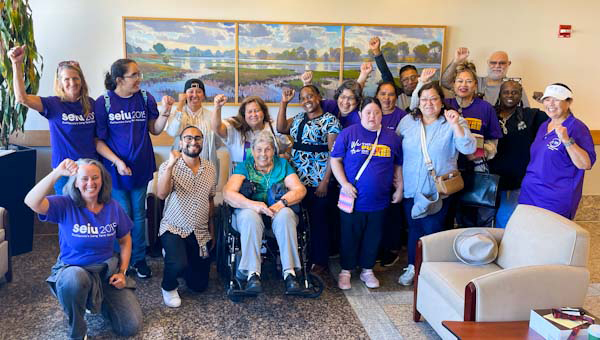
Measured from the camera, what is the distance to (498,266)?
2.67 metres

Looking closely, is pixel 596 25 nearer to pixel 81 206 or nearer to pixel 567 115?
pixel 567 115

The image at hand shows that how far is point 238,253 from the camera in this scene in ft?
9.78

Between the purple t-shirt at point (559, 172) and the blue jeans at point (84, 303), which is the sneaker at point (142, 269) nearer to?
the blue jeans at point (84, 303)

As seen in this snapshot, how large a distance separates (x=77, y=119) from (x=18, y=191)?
3.57 feet

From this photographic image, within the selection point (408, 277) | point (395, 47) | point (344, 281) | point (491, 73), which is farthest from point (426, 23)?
point (344, 281)

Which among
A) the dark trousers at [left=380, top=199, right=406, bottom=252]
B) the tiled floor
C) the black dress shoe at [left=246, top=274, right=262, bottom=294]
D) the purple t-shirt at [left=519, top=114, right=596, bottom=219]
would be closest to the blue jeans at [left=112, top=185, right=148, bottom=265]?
the tiled floor

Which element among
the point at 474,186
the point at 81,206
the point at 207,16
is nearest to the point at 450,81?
the point at 474,186

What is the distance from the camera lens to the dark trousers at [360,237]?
312 cm

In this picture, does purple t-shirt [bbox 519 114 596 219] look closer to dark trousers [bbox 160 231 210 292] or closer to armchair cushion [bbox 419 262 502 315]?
armchair cushion [bbox 419 262 502 315]

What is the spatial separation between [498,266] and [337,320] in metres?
0.98

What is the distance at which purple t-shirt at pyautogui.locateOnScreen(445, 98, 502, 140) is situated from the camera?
322cm

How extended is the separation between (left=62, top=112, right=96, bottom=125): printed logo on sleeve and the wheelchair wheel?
5.70ft

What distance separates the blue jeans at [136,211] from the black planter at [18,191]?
985 millimetres

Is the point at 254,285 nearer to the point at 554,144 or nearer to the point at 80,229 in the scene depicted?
the point at 80,229
